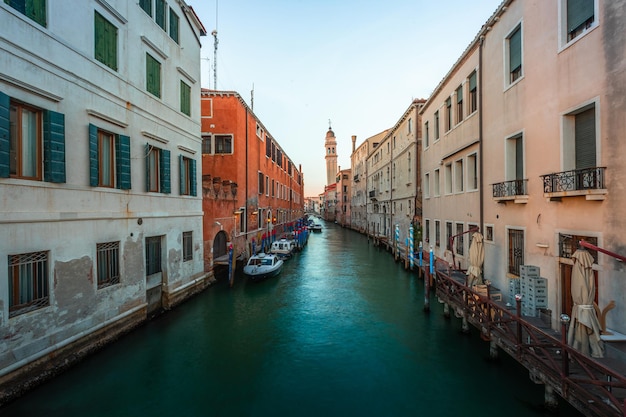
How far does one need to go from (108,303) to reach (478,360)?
9910mm

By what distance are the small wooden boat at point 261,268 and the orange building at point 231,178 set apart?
4.84 feet

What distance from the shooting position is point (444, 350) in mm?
9258

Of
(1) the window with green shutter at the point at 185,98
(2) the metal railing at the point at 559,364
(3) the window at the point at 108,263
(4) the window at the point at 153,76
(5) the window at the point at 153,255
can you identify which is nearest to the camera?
(2) the metal railing at the point at 559,364

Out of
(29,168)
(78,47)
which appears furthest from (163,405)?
(78,47)

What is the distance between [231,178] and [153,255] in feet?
31.1

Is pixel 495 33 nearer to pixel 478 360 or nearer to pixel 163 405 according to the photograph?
pixel 478 360

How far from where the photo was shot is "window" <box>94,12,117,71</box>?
8.43 m

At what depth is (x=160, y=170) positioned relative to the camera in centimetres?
1146

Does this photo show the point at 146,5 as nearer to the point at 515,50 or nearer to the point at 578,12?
the point at 515,50

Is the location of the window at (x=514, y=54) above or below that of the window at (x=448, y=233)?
above

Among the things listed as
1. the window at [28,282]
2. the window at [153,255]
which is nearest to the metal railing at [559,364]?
the window at [28,282]

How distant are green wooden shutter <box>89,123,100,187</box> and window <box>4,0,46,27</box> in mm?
2290

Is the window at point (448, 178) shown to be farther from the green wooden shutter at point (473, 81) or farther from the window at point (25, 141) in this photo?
the window at point (25, 141)

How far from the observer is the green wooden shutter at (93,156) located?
8.05 m
